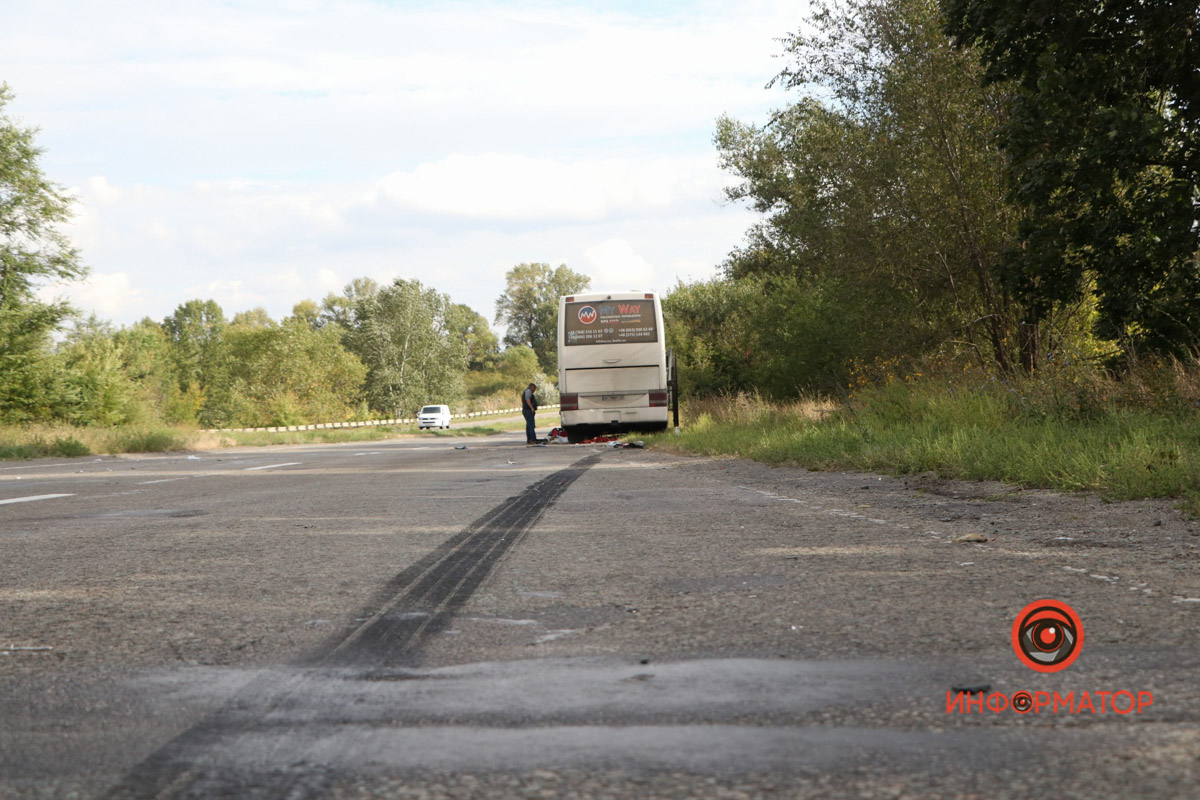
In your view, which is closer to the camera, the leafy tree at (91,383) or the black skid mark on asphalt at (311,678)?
the black skid mark on asphalt at (311,678)

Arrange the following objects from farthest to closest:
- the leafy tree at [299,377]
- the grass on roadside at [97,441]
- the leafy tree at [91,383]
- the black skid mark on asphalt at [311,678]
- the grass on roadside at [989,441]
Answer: the leafy tree at [299,377], the leafy tree at [91,383], the grass on roadside at [97,441], the grass on roadside at [989,441], the black skid mark on asphalt at [311,678]

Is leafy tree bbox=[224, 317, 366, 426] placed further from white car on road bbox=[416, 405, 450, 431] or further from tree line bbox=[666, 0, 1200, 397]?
tree line bbox=[666, 0, 1200, 397]

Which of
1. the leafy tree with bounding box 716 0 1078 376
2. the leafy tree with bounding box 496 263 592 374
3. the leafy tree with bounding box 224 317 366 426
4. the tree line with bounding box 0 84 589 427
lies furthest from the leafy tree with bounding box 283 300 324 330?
the leafy tree with bounding box 716 0 1078 376

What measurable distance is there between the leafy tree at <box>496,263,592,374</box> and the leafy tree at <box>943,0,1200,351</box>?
12066 cm

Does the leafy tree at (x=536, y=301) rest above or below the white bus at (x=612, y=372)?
above

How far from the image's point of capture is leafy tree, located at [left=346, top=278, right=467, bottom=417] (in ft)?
292

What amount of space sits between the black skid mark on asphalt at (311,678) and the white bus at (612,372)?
2041 centimetres

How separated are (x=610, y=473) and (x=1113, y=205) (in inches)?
291

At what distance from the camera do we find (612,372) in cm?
2725

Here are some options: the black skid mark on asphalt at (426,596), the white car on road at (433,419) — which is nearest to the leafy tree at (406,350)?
the white car on road at (433,419)

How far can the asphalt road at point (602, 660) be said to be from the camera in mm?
2277

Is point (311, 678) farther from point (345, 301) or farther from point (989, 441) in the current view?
point (345, 301)

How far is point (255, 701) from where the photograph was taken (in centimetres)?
292

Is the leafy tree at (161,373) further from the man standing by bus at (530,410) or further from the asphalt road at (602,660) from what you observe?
the asphalt road at (602,660)
